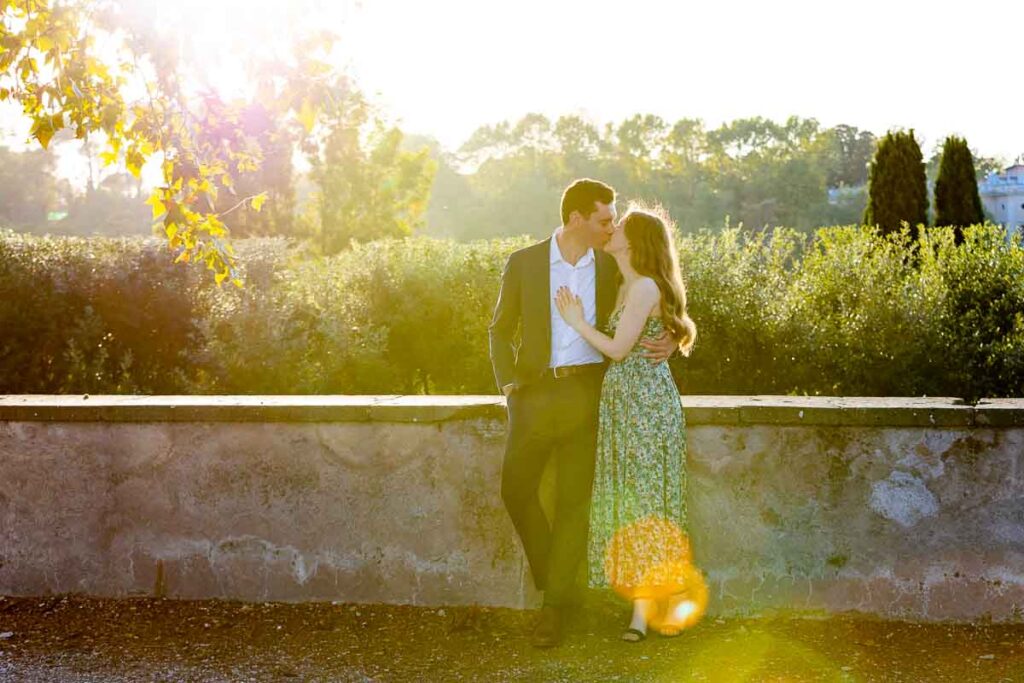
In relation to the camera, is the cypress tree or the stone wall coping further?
the cypress tree

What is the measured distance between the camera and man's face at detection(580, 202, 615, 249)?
4770mm

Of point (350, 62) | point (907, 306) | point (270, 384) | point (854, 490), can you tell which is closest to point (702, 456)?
point (854, 490)

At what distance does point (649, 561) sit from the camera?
4.74 meters

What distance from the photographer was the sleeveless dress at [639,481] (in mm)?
4711

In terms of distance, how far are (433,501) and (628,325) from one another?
1.37m

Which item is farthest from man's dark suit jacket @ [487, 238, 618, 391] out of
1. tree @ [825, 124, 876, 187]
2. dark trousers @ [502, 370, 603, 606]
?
tree @ [825, 124, 876, 187]

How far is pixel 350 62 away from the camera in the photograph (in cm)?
515

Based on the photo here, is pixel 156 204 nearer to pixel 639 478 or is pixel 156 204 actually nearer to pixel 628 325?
pixel 628 325

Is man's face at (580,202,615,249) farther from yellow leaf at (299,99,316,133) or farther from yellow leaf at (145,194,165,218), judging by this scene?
yellow leaf at (145,194,165,218)

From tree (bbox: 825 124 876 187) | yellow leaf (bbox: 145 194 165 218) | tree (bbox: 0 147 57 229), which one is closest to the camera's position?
yellow leaf (bbox: 145 194 165 218)

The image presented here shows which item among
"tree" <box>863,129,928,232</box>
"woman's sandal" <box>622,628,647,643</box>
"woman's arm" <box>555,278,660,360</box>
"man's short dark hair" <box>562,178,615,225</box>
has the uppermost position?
"tree" <box>863,129,928,232</box>

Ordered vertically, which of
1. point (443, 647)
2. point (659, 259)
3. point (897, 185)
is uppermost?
point (897, 185)

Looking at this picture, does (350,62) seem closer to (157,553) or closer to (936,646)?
(157,553)

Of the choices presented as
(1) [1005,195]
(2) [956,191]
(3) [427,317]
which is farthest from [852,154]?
(3) [427,317]
